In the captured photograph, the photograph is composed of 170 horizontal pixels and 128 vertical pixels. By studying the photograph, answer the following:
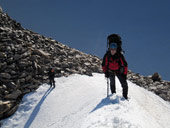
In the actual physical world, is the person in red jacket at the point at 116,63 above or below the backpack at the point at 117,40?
below

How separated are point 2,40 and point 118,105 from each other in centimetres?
1710

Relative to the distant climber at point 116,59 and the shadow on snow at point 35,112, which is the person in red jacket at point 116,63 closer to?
the distant climber at point 116,59

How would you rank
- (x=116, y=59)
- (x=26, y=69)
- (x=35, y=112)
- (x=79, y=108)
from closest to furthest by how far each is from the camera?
(x=116, y=59)
(x=79, y=108)
(x=35, y=112)
(x=26, y=69)

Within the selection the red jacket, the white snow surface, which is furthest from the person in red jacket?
the white snow surface

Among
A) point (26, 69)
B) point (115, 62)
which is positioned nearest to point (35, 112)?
point (26, 69)

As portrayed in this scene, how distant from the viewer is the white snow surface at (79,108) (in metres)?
5.91

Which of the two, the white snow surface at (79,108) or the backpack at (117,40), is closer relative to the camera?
the white snow surface at (79,108)

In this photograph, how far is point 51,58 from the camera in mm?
20047

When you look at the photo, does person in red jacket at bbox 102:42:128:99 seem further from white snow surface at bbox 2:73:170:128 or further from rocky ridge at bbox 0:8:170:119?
rocky ridge at bbox 0:8:170:119

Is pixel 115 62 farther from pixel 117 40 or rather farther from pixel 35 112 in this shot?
pixel 35 112

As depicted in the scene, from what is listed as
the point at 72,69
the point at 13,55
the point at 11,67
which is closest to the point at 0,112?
the point at 11,67

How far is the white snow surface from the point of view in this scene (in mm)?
5914

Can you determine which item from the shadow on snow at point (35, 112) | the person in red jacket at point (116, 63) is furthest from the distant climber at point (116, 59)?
the shadow on snow at point (35, 112)

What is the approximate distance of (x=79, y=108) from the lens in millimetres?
9664
